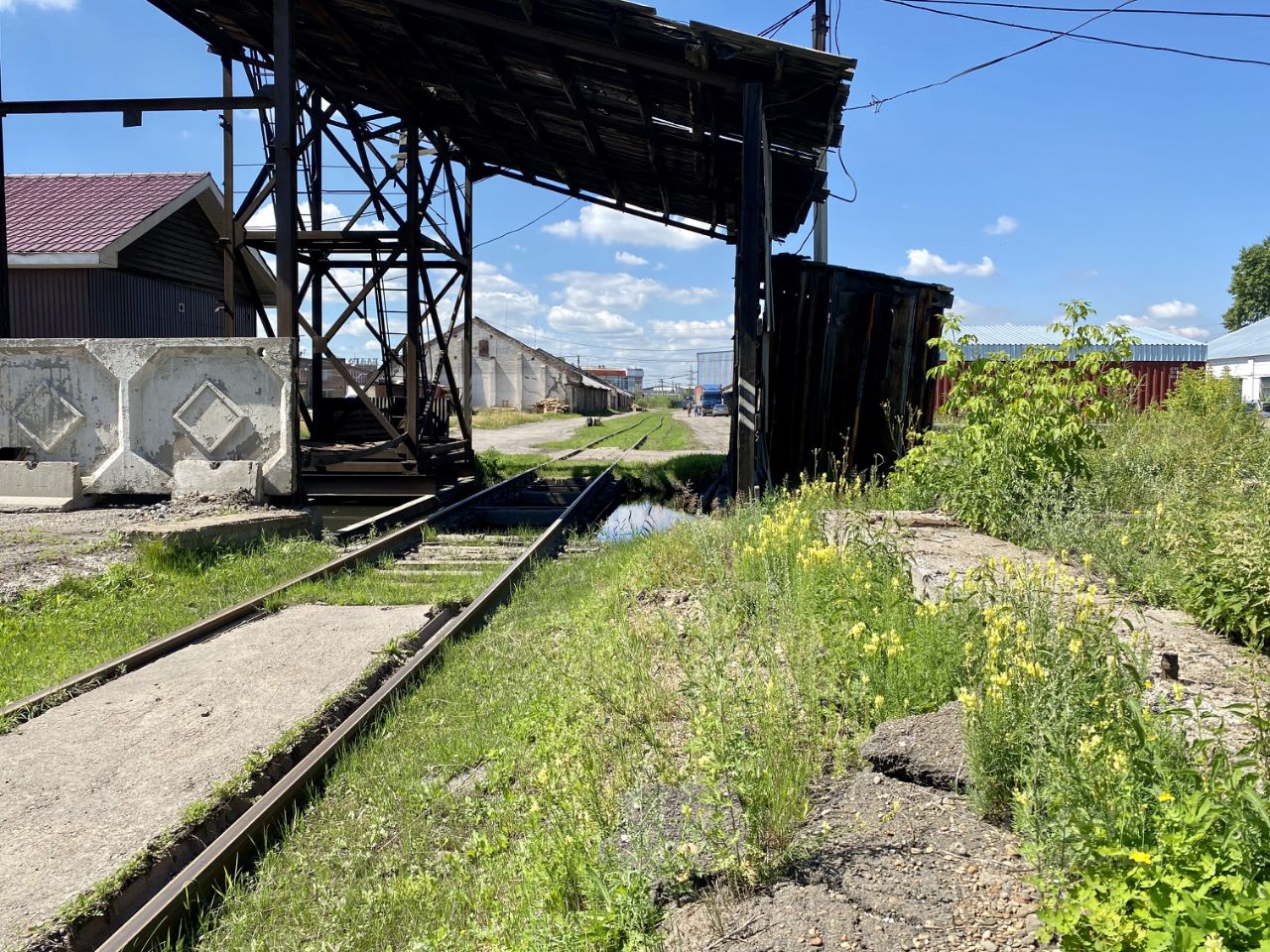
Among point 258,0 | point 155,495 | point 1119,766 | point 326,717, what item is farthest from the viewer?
point 258,0

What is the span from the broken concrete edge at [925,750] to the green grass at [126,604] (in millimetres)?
4730

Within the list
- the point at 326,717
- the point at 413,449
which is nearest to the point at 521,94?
the point at 413,449

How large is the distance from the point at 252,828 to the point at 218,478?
27.1 feet

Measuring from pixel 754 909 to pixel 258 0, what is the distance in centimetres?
1413

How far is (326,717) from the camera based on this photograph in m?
4.87

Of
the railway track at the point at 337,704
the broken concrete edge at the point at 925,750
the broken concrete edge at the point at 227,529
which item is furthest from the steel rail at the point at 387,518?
the broken concrete edge at the point at 925,750

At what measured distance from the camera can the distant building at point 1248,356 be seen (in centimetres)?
4028

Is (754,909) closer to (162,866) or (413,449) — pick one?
(162,866)

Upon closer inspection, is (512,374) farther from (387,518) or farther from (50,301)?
(387,518)

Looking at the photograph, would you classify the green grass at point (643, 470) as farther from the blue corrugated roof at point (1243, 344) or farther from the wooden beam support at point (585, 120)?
the blue corrugated roof at point (1243, 344)

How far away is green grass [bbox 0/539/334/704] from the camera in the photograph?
5.85 metres

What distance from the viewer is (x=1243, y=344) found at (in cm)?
4425

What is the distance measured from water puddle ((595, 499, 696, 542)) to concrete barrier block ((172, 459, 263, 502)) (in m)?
4.19

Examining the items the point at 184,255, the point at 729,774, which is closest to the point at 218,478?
the point at 729,774
